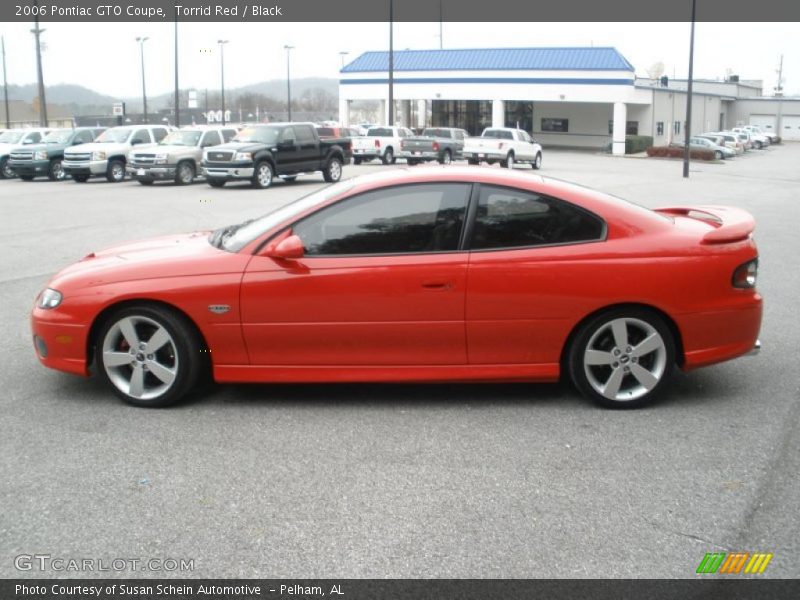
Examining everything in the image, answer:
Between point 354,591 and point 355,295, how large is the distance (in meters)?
2.43

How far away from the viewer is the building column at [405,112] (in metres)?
78.4

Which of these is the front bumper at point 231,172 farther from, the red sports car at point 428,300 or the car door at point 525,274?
the car door at point 525,274


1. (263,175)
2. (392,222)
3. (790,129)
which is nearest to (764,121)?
(790,129)

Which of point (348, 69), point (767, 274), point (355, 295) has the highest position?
point (348, 69)

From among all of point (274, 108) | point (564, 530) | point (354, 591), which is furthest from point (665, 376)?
point (274, 108)

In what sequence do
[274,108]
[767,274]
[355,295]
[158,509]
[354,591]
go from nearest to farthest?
[354,591] → [158,509] → [355,295] → [767,274] → [274,108]

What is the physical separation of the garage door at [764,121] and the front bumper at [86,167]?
9342cm

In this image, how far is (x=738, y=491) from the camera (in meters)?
4.60

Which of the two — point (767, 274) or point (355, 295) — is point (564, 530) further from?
point (767, 274)

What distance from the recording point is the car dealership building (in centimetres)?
6488

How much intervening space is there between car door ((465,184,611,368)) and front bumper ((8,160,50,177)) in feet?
98.3

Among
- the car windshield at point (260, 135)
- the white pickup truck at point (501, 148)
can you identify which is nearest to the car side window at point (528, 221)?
the car windshield at point (260, 135)

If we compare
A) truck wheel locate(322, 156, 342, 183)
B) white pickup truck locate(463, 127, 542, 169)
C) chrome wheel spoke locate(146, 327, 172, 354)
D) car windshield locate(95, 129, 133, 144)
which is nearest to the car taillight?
chrome wheel spoke locate(146, 327, 172, 354)

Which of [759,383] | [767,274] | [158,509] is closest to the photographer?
[158,509]
